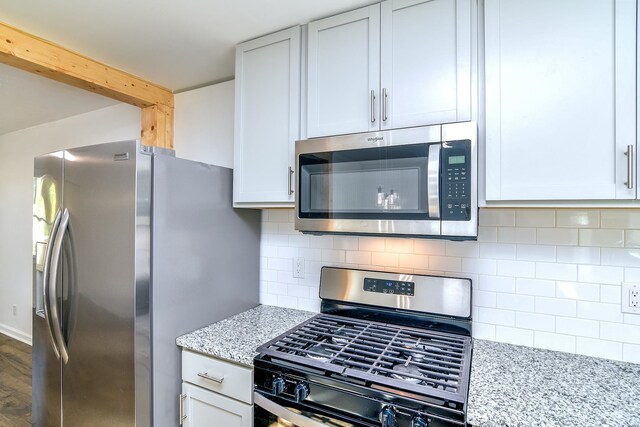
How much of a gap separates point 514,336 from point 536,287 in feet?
0.78

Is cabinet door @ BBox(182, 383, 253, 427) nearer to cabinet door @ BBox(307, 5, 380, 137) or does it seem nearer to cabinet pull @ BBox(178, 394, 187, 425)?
cabinet pull @ BBox(178, 394, 187, 425)

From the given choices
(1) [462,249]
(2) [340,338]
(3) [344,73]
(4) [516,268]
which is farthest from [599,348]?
(3) [344,73]

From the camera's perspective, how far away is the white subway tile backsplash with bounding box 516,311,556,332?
1407mm

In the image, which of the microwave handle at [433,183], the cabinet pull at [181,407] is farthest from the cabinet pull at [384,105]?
the cabinet pull at [181,407]

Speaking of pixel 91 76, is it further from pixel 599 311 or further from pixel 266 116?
pixel 599 311

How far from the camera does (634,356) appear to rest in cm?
128

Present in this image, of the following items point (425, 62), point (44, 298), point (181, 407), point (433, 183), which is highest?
point (425, 62)

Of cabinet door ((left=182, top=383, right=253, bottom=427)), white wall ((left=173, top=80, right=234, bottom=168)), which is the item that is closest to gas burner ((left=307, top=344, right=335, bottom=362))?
cabinet door ((left=182, top=383, right=253, bottom=427))

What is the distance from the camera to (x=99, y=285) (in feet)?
4.83

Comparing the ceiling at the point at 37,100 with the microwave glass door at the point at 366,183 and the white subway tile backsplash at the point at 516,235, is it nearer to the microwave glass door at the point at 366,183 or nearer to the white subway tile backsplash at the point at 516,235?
the microwave glass door at the point at 366,183

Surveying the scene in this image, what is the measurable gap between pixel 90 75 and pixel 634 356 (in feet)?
9.73

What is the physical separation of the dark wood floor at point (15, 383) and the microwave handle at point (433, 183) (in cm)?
308

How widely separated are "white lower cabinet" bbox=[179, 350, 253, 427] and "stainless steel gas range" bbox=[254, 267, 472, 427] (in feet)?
0.25

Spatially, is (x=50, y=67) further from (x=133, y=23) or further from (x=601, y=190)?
(x=601, y=190)
